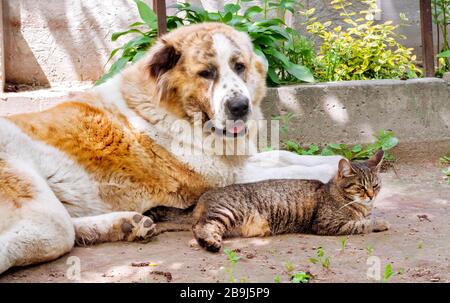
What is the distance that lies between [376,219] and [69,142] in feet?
6.34

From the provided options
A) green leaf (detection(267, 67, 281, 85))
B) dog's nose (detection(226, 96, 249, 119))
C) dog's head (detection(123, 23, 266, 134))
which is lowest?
green leaf (detection(267, 67, 281, 85))

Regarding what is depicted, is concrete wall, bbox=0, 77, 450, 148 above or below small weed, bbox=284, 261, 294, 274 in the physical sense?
above

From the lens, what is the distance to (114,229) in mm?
3898

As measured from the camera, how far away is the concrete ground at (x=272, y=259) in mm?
3270

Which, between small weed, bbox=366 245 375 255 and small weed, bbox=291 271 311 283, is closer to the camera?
small weed, bbox=291 271 311 283

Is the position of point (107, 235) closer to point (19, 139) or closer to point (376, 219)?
point (19, 139)

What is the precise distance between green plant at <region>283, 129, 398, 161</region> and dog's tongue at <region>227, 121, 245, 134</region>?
4.59ft

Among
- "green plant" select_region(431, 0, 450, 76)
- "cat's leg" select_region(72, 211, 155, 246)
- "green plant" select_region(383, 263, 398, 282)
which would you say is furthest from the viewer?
"green plant" select_region(431, 0, 450, 76)

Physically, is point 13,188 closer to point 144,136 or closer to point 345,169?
point 144,136

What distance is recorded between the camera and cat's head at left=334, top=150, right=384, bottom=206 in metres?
3.92

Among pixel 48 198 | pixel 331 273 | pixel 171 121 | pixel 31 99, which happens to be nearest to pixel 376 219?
pixel 331 273

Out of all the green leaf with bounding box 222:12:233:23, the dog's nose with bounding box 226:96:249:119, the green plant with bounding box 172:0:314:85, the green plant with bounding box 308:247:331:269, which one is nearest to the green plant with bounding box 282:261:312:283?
the green plant with bounding box 308:247:331:269


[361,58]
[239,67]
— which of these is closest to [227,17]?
[361,58]

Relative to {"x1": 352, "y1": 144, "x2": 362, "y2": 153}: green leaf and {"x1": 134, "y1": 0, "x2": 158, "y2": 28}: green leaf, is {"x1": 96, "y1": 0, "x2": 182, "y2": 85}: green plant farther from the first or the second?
{"x1": 352, "y1": 144, "x2": 362, "y2": 153}: green leaf
